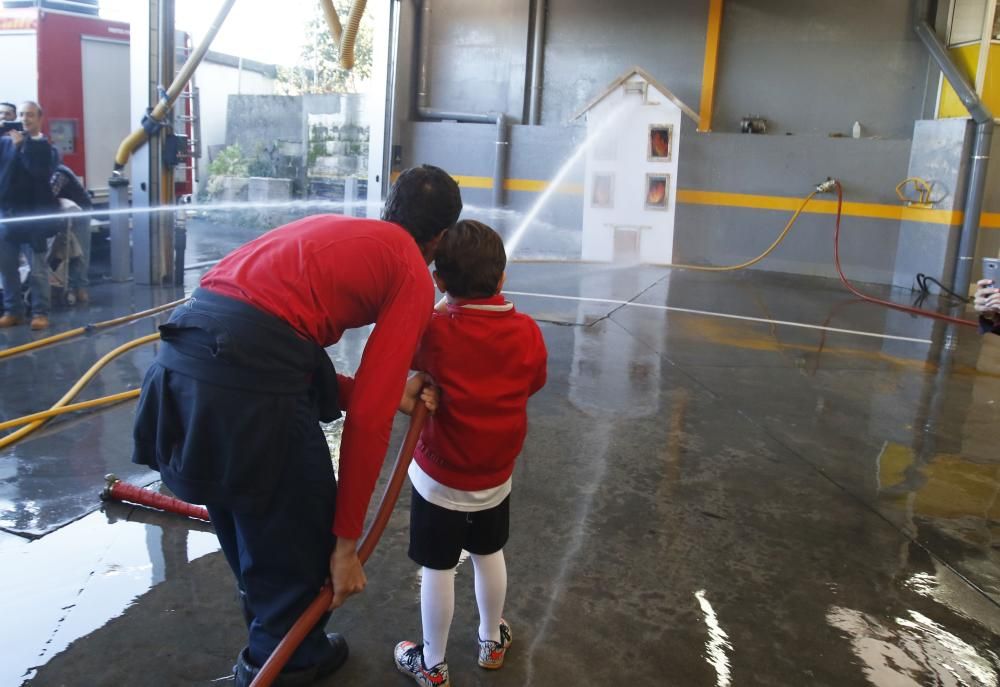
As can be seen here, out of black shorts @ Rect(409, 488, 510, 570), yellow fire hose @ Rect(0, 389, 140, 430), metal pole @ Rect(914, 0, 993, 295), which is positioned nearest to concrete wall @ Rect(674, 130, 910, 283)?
metal pole @ Rect(914, 0, 993, 295)

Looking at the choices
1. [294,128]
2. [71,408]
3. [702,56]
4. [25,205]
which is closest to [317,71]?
[294,128]

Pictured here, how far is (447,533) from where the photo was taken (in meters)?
2.15

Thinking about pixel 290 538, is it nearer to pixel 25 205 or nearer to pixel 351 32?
pixel 351 32

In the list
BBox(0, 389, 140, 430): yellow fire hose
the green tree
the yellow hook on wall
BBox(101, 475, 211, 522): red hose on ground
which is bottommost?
BBox(101, 475, 211, 522): red hose on ground

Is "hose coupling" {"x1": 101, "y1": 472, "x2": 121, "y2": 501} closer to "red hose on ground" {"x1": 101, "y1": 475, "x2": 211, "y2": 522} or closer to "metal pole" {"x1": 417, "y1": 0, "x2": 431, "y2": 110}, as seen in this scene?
"red hose on ground" {"x1": 101, "y1": 475, "x2": 211, "y2": 522}

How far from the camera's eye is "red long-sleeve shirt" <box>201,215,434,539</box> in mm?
1765

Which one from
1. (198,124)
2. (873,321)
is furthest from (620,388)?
(198,124)

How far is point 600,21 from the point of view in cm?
1234

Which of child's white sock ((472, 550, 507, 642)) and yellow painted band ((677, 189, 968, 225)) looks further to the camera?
yellow painted band ((677, 189, 968, 225))

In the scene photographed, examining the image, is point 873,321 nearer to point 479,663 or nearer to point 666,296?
point 666,296

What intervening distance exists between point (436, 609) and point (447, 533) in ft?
0.69

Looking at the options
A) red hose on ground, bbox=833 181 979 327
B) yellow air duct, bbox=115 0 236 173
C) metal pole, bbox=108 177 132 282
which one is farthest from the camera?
red hose on ground, bbox=833 181 979 327

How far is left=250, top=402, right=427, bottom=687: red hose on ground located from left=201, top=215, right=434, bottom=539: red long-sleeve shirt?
207 millimetres

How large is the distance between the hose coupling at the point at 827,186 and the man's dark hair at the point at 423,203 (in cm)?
1014
